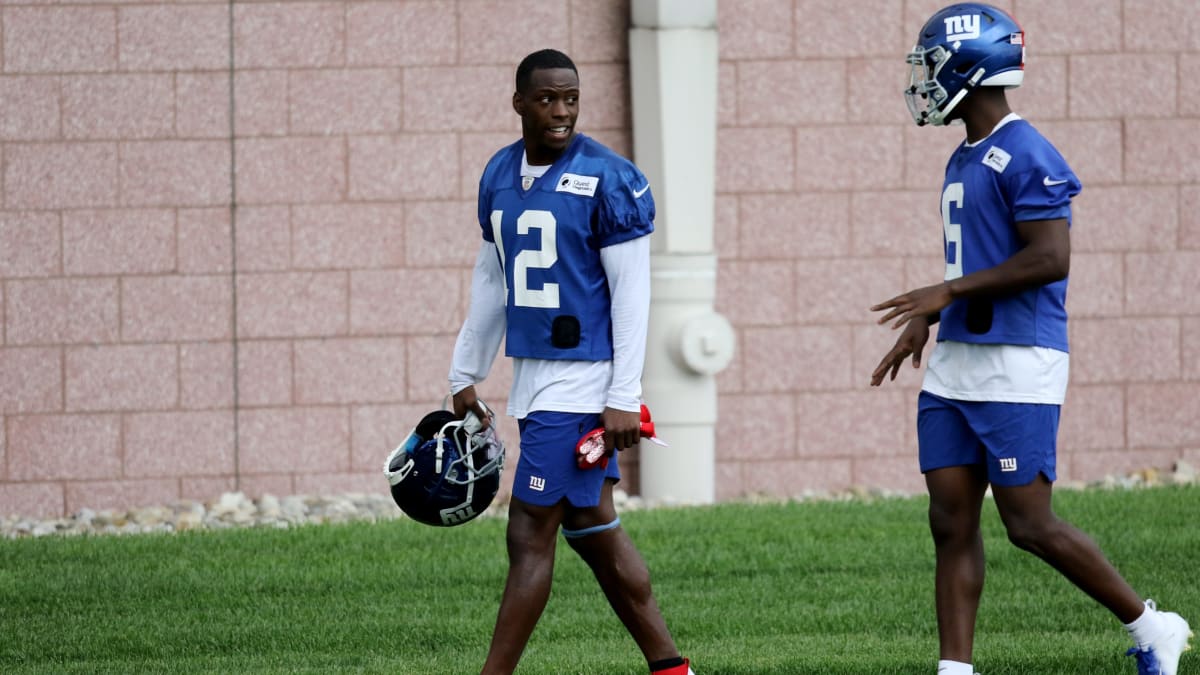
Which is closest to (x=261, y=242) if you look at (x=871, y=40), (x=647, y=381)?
(x=647, y=381)

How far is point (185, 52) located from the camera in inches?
387

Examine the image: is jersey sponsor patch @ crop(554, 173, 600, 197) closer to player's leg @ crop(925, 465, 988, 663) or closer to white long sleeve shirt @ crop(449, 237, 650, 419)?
white long sleeve shirt @ crop(449, 237, 650, 419)

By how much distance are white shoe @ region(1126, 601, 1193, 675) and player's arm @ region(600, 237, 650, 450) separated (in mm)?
1600

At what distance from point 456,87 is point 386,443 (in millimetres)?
2056

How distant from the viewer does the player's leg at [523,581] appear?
16.3 ft

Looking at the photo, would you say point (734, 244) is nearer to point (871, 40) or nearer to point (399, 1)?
point (871, 40)

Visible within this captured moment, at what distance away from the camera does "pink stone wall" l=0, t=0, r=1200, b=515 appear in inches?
385

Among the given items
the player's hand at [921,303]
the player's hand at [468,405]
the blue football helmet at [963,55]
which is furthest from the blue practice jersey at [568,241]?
the blue football helmet at [963,55]

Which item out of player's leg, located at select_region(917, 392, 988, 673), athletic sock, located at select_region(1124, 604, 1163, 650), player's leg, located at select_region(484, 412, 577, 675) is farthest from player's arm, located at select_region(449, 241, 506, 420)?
athletic sock, located at select_region(1124, 604, 1163, 650)

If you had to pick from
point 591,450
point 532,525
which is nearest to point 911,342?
point 591,450

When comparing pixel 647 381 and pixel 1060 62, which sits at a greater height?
pixel 1060 62

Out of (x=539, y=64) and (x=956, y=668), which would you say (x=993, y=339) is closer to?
(x=956, y=668)

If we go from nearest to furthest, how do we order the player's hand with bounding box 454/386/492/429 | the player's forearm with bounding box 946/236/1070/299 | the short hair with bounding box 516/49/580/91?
the player's forearm with bounding box 946/236/1070/299
the short hair with bounding box 516/49/580/91
the player's hand with bounding box 454/386/492/429

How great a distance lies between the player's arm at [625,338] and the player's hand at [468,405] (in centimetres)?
56
